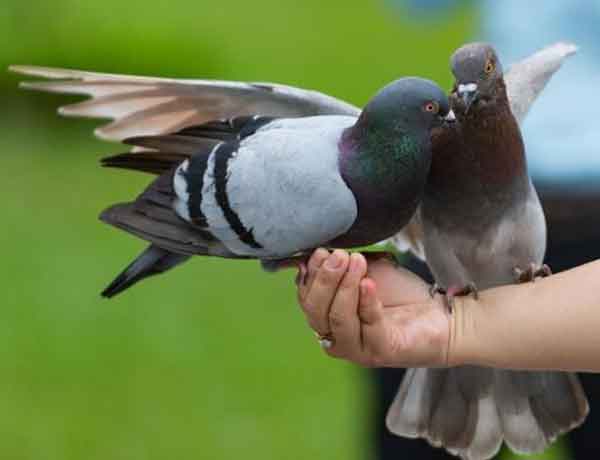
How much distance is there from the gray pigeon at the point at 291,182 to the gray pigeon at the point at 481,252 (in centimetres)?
9

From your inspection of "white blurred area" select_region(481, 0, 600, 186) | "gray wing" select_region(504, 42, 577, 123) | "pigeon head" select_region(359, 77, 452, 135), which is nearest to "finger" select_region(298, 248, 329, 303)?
"pigeon head" select_region(359, 77, 452, 135)

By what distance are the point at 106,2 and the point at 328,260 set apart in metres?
3.83

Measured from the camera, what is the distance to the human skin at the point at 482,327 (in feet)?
6.19

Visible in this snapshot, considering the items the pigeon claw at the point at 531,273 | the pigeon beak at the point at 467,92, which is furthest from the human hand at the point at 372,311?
the pigeon beak at the point at 467,92

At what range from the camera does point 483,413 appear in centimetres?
234

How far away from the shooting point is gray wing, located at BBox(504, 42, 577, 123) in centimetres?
221

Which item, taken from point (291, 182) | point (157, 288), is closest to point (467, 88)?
point (291, 182)

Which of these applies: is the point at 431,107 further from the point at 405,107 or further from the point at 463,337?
the point at 463,337

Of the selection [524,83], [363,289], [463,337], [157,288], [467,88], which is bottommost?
[157,288]

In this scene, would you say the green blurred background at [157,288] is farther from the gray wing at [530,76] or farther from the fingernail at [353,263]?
the fingernail at [353,263]

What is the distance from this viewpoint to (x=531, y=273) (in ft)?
6.72

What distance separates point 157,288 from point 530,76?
223 cm

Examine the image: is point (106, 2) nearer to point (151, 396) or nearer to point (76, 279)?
point (76, 279)

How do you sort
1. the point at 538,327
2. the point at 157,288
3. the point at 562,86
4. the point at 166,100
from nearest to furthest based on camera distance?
the point at 538,327, the point at 166,100, the point at 562,86, the point at 157,288
